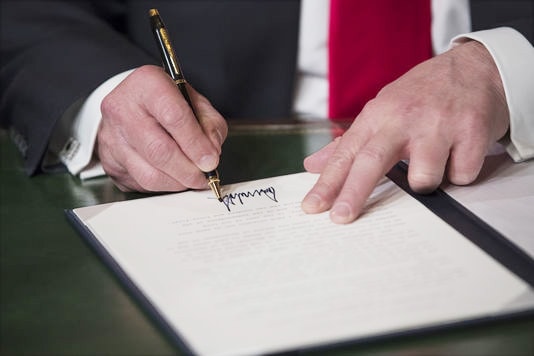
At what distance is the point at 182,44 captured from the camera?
5.58 feet

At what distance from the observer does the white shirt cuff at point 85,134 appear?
127 centimetres

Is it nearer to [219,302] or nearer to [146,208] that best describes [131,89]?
[146,208]

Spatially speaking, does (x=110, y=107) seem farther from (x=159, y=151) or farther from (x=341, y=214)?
(x=341, y=214)

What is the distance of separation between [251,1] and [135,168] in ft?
2.21

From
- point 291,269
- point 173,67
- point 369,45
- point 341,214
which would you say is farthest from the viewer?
point 369,45

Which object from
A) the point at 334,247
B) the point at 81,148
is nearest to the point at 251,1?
the point at 81,148

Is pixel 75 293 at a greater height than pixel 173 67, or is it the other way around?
pixel 173 67

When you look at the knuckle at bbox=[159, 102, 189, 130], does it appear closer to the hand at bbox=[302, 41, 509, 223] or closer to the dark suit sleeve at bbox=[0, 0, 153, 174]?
the hand at bbox=[302, 41, 509, 223]

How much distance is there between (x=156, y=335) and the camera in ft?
2.52

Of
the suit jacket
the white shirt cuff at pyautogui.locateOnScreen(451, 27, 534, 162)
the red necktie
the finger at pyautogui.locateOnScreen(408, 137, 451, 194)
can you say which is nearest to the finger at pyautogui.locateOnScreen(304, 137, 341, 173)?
the finger at pyautogui.locateOnScreen(408, 137, 451, 194)

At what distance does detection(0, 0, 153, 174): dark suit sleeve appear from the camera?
135cm
